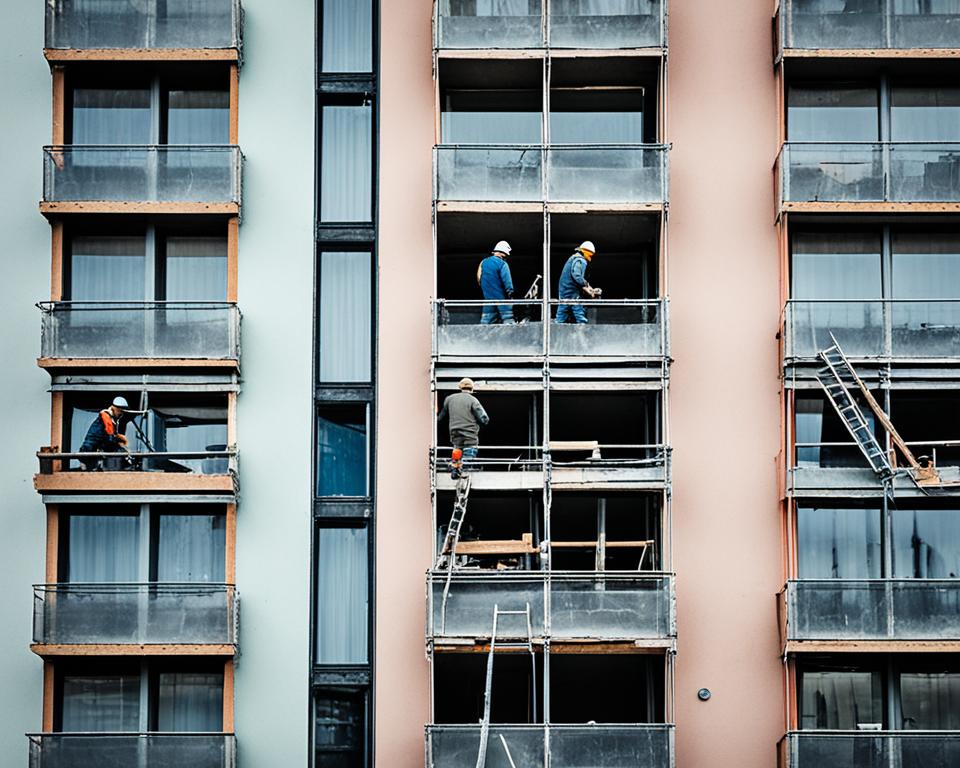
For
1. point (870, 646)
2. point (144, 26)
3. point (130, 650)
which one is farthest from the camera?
point (144, 26)

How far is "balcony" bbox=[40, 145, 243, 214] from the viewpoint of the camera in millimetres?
38906

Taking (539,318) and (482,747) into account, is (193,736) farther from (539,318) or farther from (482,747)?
(539,318)

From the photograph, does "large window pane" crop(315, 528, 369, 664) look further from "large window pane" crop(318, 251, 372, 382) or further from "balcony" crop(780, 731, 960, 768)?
"balcony" crop(780, 731, 960, 768)

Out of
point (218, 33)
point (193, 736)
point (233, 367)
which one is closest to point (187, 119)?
point (218, 33)

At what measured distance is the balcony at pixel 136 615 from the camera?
122 feet

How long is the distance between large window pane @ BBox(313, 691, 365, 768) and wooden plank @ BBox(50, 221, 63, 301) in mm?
9036

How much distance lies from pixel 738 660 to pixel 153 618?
1058cm

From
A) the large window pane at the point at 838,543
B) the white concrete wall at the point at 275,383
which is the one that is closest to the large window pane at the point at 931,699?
the large window pane at the point at 838,543

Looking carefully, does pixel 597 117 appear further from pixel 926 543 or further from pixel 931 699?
pixel 931 699

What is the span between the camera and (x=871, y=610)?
121ft

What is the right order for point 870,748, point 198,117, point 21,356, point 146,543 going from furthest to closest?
1. point 198,117
2. point 21,356
3. point 146,543
4. point 870,748

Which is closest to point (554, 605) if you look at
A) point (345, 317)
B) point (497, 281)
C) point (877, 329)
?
point (497, 281)

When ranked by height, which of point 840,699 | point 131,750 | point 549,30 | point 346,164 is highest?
point 549,30

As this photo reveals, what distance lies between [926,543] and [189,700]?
544 inches
